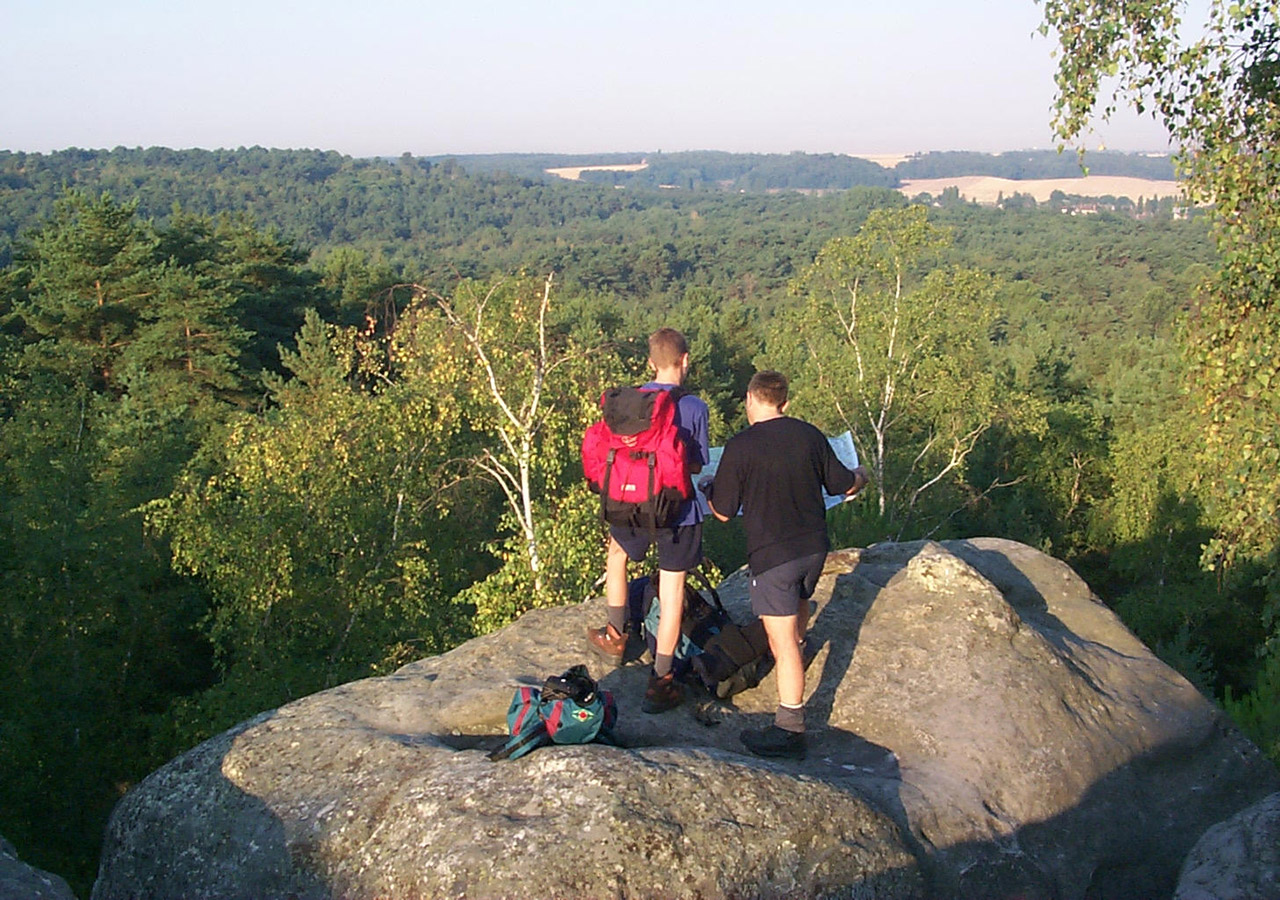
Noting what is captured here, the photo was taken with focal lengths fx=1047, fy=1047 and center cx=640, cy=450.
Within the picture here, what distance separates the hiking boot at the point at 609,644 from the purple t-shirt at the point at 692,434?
105 centimetres

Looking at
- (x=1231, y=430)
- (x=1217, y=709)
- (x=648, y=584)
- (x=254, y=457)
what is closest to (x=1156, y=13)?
(x=1231, y=430)

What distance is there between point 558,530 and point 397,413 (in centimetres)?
419

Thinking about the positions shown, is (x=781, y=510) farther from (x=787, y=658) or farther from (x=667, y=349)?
(x=667, y=349)

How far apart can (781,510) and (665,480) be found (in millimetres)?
724

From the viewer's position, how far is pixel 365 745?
5.43 m

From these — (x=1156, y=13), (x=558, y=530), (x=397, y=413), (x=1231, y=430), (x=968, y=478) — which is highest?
(x=1156, y=13)

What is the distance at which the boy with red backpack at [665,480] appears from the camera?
609cm

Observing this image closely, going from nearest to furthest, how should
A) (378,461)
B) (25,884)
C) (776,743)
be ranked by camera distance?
(25,884), (776,743), (378,461)

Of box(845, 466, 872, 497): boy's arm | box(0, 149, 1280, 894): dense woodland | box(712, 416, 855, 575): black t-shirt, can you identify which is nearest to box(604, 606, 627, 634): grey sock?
box(712, 416, 855, 575): black t-shirt

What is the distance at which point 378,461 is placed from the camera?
18.2 meters

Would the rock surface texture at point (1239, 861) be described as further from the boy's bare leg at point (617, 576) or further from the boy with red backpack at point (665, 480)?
the boy's bare leg at point (617, 576)

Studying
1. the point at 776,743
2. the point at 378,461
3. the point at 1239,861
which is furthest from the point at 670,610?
the point at 378,461

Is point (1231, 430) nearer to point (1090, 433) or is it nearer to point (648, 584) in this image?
point (648, 584)

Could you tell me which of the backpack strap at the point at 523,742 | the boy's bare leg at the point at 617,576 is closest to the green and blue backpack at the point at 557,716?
the backpack strap at the point at 523,742
